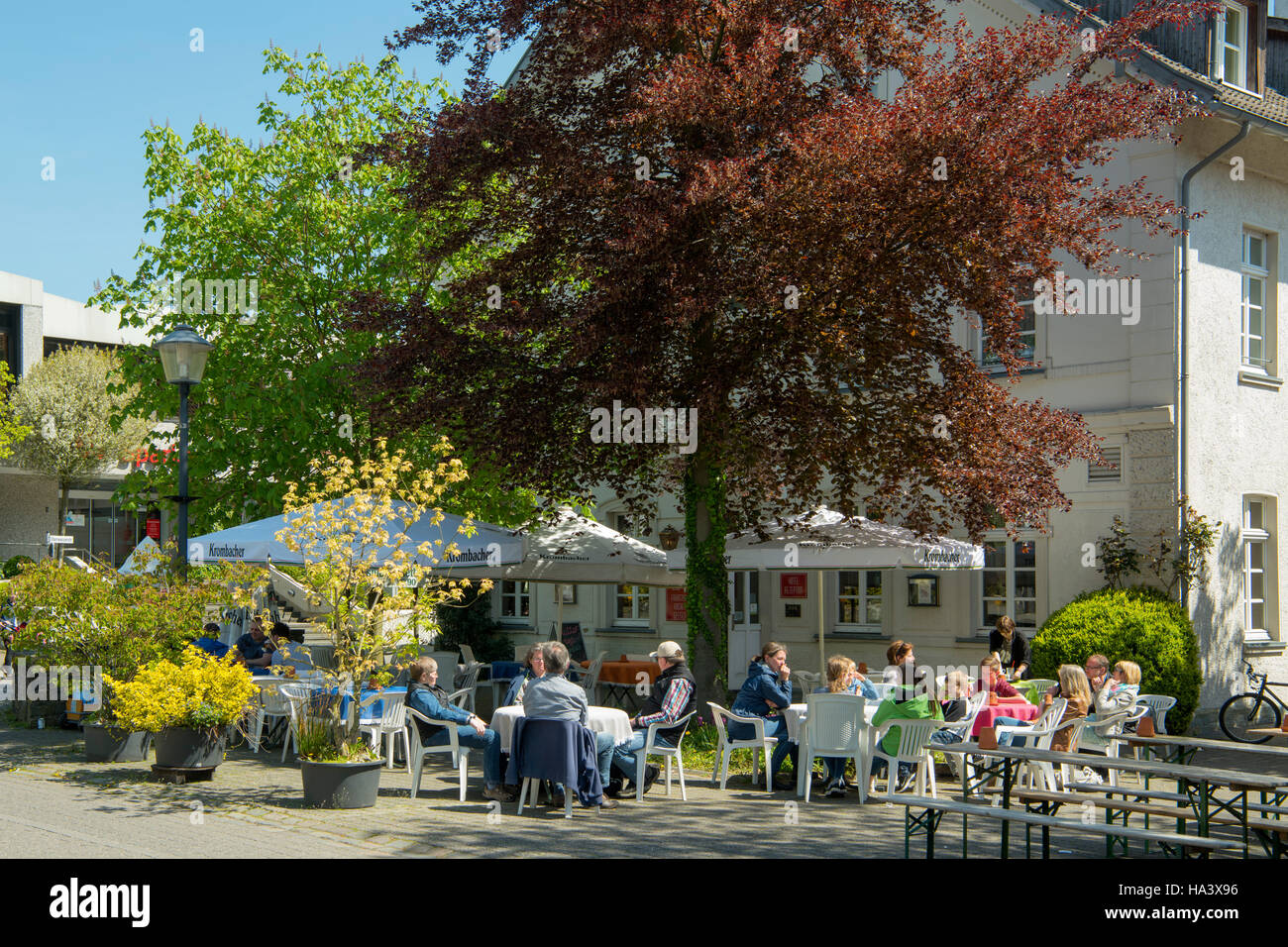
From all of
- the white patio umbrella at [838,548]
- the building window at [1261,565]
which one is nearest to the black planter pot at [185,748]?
the white patio umbrella at [838,548]

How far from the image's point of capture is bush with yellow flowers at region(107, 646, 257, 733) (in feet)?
37.4

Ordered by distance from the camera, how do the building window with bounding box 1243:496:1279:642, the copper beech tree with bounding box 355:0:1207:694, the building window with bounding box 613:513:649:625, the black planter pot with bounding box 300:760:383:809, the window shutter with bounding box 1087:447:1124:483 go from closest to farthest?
the black planter pot with bounding box 300:760:383:809 → the copper beech tree with bounding box 355:0:1207:694 → the window shutter with bounding box 1087:447:1124:483 → the building window with bounding box 1243:496:1279:642 → the building window with bounding box 613:513:649:625

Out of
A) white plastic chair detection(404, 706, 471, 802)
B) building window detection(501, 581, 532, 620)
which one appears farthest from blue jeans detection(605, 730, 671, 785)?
building window detection(501, 581, 532, 620)

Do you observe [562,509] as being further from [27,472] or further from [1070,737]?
[27,472]

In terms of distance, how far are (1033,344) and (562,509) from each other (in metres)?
6.85

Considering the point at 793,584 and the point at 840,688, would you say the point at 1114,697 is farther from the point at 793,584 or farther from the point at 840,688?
the point at 793,584

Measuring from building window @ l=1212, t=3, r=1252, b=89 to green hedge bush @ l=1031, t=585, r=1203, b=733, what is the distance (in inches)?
311

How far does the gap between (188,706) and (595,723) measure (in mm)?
3421

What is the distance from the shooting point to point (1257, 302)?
1909 centimetres

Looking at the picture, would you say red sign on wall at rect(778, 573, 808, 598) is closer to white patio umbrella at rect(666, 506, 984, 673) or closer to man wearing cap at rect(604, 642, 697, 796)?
white patio umbrella at rect(666, 506, 984, 673)

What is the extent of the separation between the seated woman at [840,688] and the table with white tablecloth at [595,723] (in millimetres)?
1762

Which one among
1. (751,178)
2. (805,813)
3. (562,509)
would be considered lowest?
(805,813)

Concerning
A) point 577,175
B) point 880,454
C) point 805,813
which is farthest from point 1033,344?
point 805,813

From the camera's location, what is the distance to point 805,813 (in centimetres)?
1089
